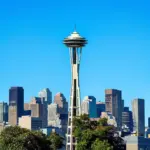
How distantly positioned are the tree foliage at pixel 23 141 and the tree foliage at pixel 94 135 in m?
6.52

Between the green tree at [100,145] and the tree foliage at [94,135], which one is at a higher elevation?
the tree foliage at [94,135]

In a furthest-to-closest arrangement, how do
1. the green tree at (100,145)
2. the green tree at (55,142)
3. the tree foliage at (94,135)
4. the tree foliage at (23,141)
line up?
the green tree at (55,142) < the tree foliage at (94,135) < the tree foliage at (23,141) < the green tree at (100,145)

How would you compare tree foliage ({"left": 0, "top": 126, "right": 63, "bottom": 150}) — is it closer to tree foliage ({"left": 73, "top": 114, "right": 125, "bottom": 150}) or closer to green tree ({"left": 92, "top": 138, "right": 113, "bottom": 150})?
tree foliage ({"left": 73, "top": 114, "right": 125, "bottom": 150})

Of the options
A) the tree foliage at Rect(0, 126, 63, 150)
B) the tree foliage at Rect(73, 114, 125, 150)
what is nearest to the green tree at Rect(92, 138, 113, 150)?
the tree foliage at Rect(73, 114, 125, 150)

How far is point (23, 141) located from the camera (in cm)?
16975

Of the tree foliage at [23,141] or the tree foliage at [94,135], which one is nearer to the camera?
the tree foliage at [23,141]

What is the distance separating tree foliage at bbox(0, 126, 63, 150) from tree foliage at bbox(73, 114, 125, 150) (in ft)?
21.4

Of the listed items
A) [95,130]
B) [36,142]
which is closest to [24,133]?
[36,142]

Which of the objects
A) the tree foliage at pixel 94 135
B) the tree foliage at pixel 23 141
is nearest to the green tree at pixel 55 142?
the tree foliage at pixel 23 141

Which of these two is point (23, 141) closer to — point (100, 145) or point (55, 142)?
point (100, 145)

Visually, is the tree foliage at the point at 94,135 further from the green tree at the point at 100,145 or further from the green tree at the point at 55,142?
the green tree at the point at 55,142

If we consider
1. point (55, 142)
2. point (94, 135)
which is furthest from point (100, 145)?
point (55, 142)

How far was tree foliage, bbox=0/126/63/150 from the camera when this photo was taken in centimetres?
16799

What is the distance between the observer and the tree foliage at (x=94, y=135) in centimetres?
17000
